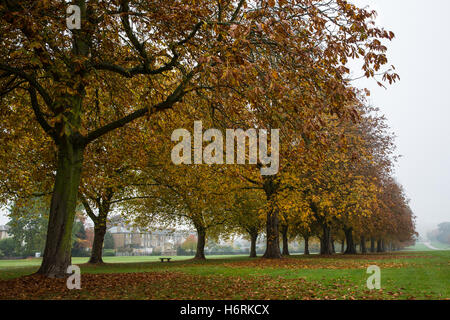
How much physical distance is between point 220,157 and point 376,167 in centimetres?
1774

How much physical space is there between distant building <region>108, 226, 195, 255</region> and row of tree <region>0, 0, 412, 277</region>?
72934mm

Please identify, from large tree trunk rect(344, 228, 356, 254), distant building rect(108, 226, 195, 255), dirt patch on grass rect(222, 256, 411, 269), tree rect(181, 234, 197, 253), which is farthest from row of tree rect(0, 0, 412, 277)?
distant building rect(108, 226, 195, 255)

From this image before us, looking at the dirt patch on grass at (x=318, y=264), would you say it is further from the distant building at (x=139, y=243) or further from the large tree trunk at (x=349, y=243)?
the distant building at (x=139, y=243)

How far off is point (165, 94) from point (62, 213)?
660 cm

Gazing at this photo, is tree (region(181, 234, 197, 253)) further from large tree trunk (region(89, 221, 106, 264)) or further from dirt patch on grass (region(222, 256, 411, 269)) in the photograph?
dirt patch on grass (region(222, 256, 411, 269))

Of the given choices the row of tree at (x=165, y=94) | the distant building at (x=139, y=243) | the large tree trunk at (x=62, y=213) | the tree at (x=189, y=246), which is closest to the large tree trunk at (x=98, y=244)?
the row of tree at (x=165, y=94)

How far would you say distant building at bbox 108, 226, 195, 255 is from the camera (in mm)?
96250

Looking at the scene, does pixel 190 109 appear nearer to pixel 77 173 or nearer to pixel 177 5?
pixel 77 173

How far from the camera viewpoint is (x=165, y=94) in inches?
567

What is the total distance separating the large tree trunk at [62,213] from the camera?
1066cm

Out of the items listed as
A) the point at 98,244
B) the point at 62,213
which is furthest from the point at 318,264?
the point at 98,244

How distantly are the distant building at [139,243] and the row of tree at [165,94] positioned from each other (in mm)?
72934
